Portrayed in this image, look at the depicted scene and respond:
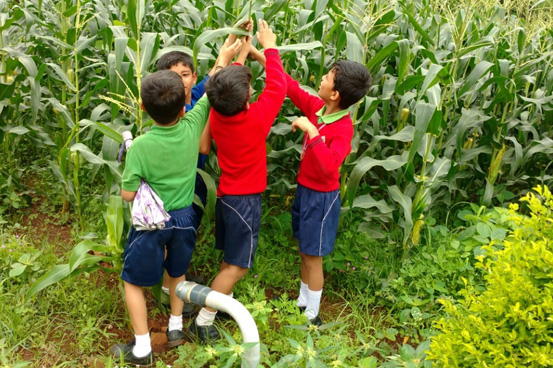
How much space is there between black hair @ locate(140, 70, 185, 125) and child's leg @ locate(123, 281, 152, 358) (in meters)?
1.03

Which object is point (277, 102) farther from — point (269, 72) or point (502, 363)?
point (502, 363)

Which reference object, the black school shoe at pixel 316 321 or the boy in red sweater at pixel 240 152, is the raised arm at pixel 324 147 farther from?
the black school shoe at pixel 316 321

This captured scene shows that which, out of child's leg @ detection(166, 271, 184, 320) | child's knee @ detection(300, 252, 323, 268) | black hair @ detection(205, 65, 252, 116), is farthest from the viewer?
child's knee @ detection(300, 252, 323, 268)

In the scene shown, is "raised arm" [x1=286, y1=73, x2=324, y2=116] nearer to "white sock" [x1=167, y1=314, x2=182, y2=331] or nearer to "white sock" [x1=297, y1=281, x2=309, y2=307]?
"white sock" [x1=297, y1=281, x2=309, y2=307]

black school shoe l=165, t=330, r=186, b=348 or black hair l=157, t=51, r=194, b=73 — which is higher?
black hair l=157, t=51, r=194, b=73

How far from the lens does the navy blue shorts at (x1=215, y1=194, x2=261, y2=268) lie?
299 centimetres

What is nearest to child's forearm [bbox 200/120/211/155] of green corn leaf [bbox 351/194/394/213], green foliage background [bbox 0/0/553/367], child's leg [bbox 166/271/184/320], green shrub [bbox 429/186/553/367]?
green foliage background [bbox 0/0/553/367]

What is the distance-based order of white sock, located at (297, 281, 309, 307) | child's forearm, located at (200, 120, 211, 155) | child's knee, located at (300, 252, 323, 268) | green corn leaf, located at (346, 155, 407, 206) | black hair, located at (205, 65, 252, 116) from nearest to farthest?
black hair, located at (205, 65, 252, 116), child's forearm, located at (200, 120, 211, 155), child's knee, located at (300, 252, 323, 268), green corn leaf, located at (346, 155, 407, 206), white sock, located at (297, 281, 309, 307)

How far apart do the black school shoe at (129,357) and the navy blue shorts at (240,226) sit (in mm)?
723

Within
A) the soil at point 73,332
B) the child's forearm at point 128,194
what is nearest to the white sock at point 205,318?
the soil at point 73,332

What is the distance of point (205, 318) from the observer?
3.01m

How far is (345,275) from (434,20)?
2.30 metres

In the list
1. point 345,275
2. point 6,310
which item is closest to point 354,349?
point 345,275

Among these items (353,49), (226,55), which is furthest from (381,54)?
(226,55)
